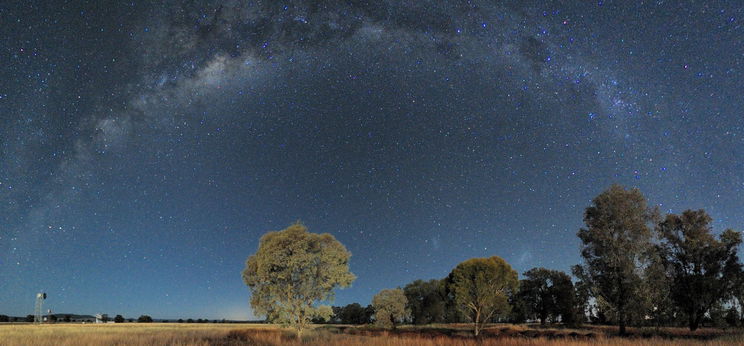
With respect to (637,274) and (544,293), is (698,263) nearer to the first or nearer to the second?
(637,274)

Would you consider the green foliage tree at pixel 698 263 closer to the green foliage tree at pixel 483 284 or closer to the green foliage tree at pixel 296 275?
the green foliage tree at pixel 483 284

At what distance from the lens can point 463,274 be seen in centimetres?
5462

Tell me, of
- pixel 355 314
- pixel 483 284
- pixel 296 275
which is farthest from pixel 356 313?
pixel 296 275

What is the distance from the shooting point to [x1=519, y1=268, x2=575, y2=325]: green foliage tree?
83544 millimetres

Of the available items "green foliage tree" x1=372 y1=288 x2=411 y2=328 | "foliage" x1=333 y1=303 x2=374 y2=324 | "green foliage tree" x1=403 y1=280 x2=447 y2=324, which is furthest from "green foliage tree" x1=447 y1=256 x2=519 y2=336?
"foliage" x1=333 y1=303 x2=374 y2=324

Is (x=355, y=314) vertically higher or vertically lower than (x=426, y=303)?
lower

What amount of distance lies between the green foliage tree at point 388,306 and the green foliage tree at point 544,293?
3948 centimetres

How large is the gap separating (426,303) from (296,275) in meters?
67.8

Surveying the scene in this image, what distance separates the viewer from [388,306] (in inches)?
2194

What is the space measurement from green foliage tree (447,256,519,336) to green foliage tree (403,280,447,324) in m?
31.6

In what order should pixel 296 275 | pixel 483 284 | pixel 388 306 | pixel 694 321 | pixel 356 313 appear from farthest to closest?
1. pixel 356 313
2. pixel 388 306
3. pixel 483 284
4. pixel 694 321
5. pixel 296 275

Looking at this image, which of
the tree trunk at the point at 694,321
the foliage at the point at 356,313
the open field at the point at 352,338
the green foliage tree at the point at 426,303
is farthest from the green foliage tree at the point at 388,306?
the foliage at the point at 356,313

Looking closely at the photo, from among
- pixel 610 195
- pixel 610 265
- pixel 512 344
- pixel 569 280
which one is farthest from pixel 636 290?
pixel 569 280

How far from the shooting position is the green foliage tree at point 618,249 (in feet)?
117
